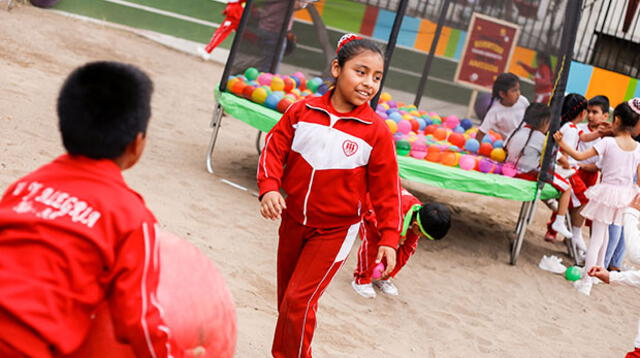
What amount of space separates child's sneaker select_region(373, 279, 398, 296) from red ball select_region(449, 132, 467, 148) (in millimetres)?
2487

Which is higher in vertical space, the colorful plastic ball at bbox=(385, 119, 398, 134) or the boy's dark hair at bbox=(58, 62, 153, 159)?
the boy's dark hair at bbox=(58, 62, 153, 159)

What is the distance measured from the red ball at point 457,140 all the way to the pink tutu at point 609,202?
1478mm

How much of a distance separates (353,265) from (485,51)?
3.25 metres

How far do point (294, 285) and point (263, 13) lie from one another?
5600mm

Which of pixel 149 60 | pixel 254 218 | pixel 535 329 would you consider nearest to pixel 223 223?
pixel 254 218

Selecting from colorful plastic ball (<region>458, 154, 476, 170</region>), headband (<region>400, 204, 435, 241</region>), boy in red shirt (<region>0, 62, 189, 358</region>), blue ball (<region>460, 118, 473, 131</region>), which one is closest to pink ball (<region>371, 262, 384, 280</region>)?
headband (<region>400, 204, 435, 241</region>)

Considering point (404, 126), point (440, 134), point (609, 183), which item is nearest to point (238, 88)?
point (404, 126)

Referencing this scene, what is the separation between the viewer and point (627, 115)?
6.52 m

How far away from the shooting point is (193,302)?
1.90 meters

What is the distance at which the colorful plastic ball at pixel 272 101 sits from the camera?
7.59 metres

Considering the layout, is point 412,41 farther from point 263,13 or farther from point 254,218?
point 254,218

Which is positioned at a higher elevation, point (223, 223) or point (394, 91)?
point (394, 91)

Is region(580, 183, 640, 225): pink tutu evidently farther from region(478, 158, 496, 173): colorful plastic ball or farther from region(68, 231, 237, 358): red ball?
region(68, 231, 237, 358): red ball

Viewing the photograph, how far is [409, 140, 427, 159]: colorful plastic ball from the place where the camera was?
730cm
